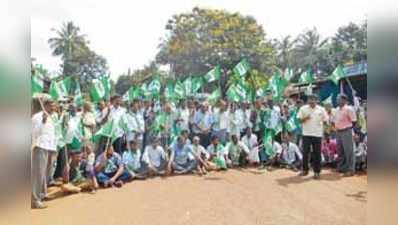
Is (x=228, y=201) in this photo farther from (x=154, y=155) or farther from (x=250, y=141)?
(x=154, y=155)

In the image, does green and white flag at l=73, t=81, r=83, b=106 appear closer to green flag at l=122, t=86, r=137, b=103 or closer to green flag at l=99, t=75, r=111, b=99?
green flag at l=99, t=75, r=111, b=99

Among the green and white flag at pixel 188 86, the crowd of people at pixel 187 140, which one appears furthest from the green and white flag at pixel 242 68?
the green and white flag at pixel 188 86

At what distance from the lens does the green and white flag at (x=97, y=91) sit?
324 cm

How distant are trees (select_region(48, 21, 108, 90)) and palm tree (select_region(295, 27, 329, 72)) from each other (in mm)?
1421

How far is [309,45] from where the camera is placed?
10.9 ft

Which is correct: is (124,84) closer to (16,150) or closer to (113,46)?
(113,46)

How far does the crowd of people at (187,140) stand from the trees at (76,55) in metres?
0.22

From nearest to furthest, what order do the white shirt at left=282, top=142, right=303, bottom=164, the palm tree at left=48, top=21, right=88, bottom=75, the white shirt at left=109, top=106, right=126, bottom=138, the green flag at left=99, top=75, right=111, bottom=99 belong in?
the palm tree at left=48, top=21, right=88, bottom=75 → the green flag at left=99, top=75, right=111, bottom=99 → the white shirt at left=109, top=106, right=126, bottom=138 → the white shirt at left=282, top=142, right=303, bottom=164

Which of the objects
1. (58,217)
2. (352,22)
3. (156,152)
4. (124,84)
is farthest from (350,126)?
(58,217)

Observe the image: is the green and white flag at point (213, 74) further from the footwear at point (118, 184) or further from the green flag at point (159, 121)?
the footwear at point (118, 184)

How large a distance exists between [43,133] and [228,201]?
143 centimetres

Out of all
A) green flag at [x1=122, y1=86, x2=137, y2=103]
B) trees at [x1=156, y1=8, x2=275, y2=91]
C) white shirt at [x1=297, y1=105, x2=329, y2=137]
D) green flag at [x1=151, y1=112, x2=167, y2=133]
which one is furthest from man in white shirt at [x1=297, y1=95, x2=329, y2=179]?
green flag at [x1=122, y1=86, x2=137, y2=103]

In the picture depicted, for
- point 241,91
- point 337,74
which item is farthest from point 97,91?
point 337,74

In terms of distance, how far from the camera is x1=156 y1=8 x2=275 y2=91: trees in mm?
3275
